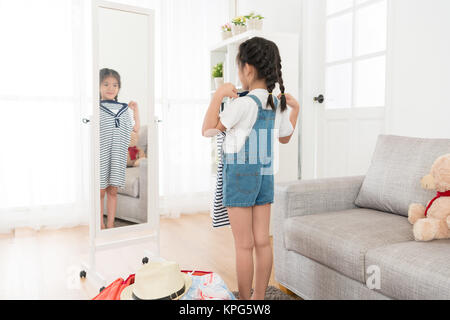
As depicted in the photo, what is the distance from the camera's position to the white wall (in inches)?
87.0

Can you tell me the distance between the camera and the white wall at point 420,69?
7.25ft

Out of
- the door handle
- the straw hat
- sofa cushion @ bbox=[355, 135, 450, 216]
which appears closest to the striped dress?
the straw hat

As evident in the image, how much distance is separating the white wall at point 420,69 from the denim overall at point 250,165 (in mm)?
1226

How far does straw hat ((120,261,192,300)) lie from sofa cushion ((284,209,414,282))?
686mm

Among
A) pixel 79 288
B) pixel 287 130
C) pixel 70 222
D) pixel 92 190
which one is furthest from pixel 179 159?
pixel 287 130

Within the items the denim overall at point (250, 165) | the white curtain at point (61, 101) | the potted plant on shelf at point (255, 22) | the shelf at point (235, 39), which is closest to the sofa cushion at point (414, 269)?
the denim overall at point (250, 165)

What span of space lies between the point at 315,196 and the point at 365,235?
43 cm

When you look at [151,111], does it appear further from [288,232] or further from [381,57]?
[381,57]

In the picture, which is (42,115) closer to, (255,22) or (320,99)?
(255,22)

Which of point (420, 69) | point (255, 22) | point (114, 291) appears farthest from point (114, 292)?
point (255, 22)

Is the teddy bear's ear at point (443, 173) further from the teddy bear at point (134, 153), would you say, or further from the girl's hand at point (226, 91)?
the teddy bear at point (134, 153)

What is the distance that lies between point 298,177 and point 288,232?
159 centimetres

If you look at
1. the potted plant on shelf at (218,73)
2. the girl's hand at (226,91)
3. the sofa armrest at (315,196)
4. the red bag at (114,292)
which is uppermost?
the potted plant on shelf at (218,73)

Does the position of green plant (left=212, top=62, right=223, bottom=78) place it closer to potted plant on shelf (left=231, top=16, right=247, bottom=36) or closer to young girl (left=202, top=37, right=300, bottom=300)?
potted plant on shelf (left=231, top=16, right=247, bottom=36)
